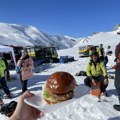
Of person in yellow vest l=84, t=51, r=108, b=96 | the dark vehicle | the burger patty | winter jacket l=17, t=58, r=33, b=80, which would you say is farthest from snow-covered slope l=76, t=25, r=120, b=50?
the burger patty

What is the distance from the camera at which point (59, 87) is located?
149 cm

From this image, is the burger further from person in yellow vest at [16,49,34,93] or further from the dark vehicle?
the dark vehicle

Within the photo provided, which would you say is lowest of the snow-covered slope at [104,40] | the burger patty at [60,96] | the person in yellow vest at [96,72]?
the person in yellow vest at [96,72]

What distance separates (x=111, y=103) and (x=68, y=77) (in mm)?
6250

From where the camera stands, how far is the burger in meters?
1.48

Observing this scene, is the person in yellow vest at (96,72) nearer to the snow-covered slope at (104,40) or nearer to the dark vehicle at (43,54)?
the dark vehicle at (43,54)

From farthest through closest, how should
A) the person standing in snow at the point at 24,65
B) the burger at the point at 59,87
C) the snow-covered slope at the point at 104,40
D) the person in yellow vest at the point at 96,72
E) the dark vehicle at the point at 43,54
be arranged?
the snow-covered slope at the point at 104,40
the dark vehicle at the point at 43,54
the person standing in snow at the point at 24,65
the person in yellow vest at the point at 96,72
the burger at the point at 59,87

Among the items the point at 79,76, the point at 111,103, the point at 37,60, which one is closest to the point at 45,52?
the point at 37,60

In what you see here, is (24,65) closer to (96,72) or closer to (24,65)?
(24,65)

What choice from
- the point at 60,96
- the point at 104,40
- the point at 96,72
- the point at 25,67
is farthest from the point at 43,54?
the point at 104,40

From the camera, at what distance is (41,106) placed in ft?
5.01

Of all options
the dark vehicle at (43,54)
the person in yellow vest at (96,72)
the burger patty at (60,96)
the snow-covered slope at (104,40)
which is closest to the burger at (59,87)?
the burger patty at (60,96)

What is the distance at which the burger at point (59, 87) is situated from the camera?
1.48m

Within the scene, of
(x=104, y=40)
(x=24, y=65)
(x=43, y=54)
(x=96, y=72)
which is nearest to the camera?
(x=96, y=72)
